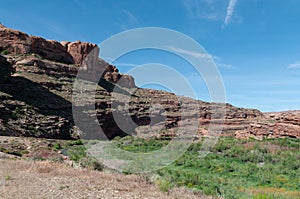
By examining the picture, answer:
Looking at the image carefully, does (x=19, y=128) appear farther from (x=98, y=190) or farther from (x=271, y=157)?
(x=271, y=157)

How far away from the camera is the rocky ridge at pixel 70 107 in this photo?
2894 cm

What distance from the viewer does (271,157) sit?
58.0 feet

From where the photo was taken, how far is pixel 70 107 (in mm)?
35625

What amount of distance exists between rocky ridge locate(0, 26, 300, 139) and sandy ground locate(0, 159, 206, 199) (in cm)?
1668

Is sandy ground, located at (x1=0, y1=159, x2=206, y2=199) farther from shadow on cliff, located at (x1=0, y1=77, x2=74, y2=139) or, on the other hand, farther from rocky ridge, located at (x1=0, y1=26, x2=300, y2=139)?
shadow on cliff, located at (x1=0, y1=77, x2=74, y2=139)

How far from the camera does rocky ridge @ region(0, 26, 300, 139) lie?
2894cm

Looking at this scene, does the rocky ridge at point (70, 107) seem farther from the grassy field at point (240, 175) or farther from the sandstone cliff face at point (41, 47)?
Answer: the grassy field at point (240, 175)

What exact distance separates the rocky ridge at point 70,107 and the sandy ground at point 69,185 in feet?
54.7

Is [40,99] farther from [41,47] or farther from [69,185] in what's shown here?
[69,185]

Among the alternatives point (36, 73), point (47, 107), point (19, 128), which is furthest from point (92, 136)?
point (36, 73)

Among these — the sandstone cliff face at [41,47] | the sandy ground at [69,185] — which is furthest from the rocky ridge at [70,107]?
the sandy ground at [69,185]

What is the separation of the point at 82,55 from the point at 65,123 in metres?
36.4

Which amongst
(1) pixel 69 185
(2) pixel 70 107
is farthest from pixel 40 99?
(1) pixel 69 185

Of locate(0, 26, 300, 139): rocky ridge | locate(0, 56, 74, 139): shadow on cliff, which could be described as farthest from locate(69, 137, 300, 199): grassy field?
locate(0, 56, 74, 139): shadow on cliff
